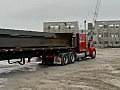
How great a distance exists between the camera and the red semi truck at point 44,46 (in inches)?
659

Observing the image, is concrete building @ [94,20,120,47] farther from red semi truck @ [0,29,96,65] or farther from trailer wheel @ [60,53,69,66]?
trailer wheel @ [60,53,69,66]

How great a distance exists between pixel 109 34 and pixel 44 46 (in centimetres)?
8300

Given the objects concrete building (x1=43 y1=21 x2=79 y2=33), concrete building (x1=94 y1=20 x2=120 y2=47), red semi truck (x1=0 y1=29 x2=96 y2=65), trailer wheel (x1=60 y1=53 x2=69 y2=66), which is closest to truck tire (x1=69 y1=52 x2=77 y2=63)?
red semi truck (x1=0 y1=29 x2=96 y2=65)

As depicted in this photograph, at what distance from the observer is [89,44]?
103 ft

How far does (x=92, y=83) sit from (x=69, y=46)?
1302cm

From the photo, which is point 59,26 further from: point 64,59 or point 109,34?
point 64,59

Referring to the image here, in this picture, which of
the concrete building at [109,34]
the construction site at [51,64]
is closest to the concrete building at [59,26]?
the concrete building at [109,34]

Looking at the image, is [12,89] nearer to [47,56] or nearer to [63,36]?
[47,56]

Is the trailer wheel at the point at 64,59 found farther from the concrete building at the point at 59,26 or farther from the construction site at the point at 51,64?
the concrete building at the point at 59,26

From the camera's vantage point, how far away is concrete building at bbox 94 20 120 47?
101m

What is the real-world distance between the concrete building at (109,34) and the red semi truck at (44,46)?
70.0 m

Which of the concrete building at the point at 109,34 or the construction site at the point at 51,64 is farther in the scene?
the concrete building at the point at 109,34

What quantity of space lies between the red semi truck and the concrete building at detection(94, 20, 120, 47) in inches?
2754

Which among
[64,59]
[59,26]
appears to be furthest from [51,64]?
[59,26]
